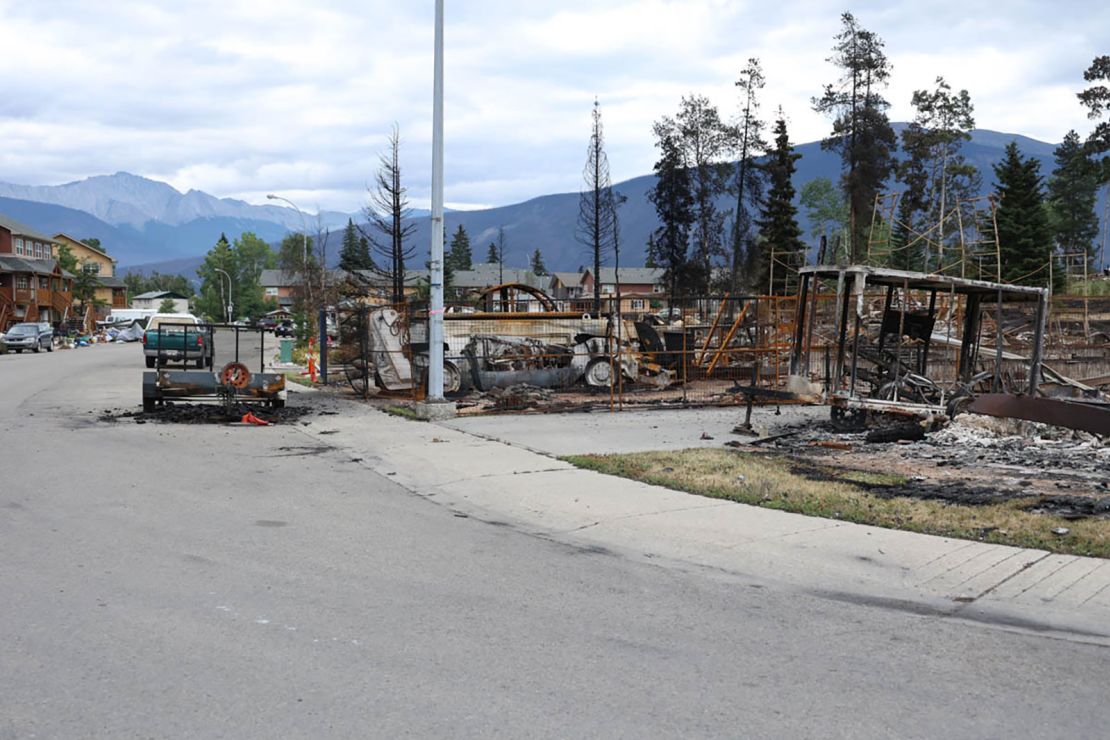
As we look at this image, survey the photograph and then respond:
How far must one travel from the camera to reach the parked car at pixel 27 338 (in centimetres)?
5003

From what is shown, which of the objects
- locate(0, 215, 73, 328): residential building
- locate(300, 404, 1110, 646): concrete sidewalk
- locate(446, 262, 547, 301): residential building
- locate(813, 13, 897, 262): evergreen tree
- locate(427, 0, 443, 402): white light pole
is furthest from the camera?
locate(446, 262, 547, 301): residential building

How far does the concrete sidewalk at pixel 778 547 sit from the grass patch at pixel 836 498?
0.25 meters

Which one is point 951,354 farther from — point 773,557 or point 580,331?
point 773,557

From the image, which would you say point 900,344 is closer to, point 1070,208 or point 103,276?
point 1070,208

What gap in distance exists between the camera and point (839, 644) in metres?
5.36

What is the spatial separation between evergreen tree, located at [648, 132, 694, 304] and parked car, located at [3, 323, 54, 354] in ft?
115

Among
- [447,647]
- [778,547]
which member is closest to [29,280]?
[778,547]

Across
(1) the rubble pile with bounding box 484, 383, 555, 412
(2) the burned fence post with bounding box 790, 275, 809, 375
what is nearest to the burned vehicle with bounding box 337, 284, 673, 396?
(1) the rubble pile with bounding box 484, 383, 555, 412

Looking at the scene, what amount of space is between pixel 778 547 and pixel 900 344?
8.64 m

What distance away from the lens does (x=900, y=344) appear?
1508cm

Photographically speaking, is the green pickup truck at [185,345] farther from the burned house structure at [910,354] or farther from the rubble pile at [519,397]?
the burned house structure at [910,354]

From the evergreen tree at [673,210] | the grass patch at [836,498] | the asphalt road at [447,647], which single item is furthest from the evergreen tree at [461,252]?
the asphalt road at [447,647]

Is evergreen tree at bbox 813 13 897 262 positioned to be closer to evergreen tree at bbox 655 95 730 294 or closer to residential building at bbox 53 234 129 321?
evergreen tree at bbox 655 95 730 294

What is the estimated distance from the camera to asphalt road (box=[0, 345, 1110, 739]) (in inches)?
167
